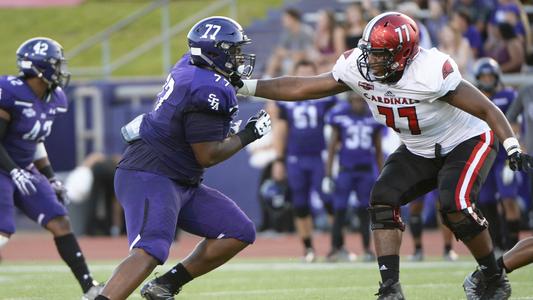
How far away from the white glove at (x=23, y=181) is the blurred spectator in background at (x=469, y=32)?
24.5 feet

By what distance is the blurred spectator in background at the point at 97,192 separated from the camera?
48.0ft

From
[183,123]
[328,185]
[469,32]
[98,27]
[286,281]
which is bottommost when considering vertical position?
[98,27]

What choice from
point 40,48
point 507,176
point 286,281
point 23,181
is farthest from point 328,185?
point 23,181

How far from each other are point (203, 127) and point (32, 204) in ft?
7.91

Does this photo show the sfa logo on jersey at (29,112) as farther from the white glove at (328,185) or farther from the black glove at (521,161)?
the white glove at (328,185)

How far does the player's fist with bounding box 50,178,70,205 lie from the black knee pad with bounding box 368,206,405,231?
278 cm

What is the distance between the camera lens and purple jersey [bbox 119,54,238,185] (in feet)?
18.7

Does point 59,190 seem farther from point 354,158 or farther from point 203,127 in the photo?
point 354,158

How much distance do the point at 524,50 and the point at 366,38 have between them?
27.3 feet

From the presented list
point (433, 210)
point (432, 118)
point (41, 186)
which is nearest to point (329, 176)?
point (433, 210)

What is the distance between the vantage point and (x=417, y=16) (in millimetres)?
14242

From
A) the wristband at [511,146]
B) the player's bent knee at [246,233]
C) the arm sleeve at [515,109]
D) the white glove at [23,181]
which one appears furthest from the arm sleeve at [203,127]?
the arm sleeve at [515,109]

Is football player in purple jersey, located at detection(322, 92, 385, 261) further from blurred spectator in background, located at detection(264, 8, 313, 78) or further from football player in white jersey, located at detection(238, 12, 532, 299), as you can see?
football player in white jersey, located at detection(238, 12, 532, 299)

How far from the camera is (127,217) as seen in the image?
5766 mm
